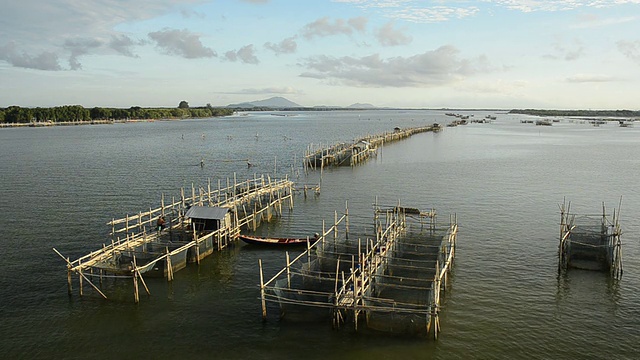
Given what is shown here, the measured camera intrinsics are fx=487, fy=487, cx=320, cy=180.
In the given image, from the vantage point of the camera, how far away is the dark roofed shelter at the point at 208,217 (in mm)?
28375

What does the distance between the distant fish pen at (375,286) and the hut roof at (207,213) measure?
5662 mm

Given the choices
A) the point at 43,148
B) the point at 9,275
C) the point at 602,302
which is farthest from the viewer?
the point at 43,148

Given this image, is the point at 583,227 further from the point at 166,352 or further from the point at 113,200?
the point at 113,200

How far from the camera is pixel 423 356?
56.6 ft

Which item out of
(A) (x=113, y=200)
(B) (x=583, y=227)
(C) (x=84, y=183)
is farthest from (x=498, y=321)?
(C) (x=84, y=183)

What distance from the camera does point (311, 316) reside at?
1944 cm

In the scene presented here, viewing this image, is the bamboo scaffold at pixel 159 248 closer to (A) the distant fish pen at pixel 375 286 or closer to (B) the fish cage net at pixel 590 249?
(A) the distant fish pen at pixel 375 286

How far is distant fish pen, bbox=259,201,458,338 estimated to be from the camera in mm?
18203

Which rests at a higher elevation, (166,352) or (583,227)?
(583,227)

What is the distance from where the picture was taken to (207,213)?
28.5m

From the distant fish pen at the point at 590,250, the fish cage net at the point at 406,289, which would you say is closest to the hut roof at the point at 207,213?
the fish cage net at the point at 406,289

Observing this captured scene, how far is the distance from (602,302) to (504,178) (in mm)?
34159

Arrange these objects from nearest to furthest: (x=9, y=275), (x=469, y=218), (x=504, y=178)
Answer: (x=9, y=275) < (x=469, y=218) < (x=504, y=178)

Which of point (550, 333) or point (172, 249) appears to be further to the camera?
point (172, 249)
